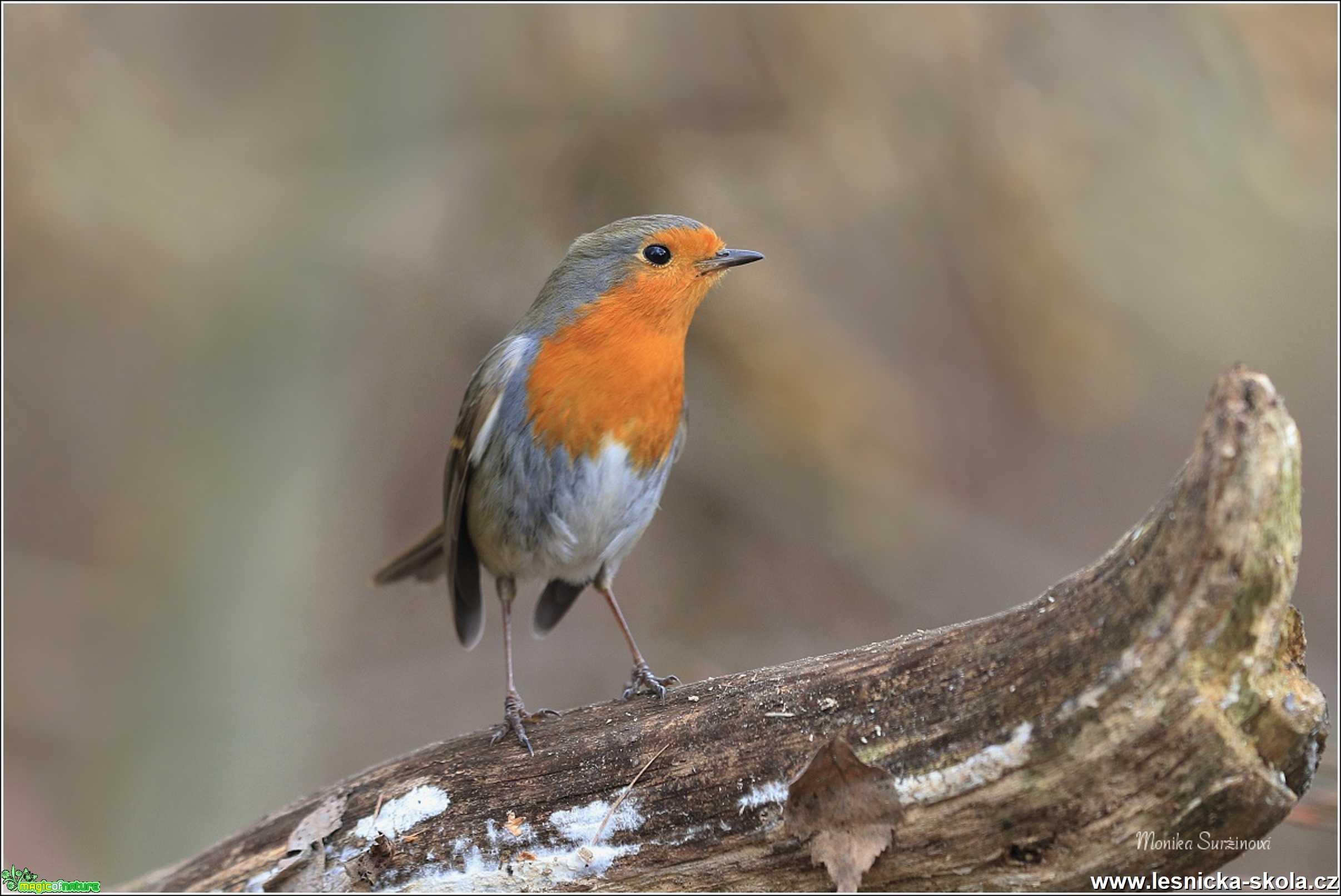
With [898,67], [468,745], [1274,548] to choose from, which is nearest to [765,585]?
[898,67]

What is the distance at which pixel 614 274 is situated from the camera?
3510 mm

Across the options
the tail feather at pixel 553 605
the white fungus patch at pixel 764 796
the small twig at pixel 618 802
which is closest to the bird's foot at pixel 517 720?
the small twig at pixel 618 802

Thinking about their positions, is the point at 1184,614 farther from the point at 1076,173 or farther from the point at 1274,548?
the point at 1076,173

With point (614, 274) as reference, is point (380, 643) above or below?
above

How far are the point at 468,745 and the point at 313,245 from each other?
2.78 metres

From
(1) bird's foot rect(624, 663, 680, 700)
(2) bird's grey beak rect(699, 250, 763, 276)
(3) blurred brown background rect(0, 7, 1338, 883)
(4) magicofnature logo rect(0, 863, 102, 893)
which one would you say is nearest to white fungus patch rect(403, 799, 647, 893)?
(1) bird's foot rect(624, 663, 680, 700)

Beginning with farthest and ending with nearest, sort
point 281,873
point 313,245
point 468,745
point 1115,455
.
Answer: point 1115,455 → point 313,245 → point 468,745 → point 281,873

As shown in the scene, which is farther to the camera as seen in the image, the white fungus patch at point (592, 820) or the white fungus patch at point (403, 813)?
the white fungus patch at point (403, 813)

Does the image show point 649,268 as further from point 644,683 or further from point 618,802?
point 618,802

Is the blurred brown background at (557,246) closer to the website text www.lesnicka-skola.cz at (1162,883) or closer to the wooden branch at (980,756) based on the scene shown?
the wooden branch at (980,756)

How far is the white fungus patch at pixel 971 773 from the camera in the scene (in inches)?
77.3

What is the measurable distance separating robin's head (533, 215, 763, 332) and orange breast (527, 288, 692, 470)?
0.05 metres

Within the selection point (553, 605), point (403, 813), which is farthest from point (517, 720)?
point (553, 605)

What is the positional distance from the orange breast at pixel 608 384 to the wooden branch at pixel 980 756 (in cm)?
93
